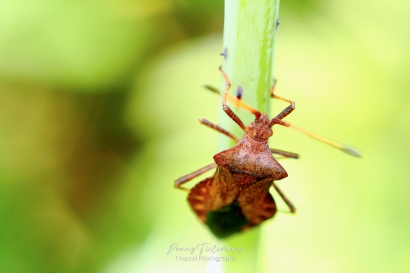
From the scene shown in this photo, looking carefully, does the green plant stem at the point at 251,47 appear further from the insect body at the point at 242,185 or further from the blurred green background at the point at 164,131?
the blurred green background at the point at 164,131

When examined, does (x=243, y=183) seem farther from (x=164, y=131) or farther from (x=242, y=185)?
(x=164, y=131)

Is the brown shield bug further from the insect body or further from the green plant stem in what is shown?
the green plant stem

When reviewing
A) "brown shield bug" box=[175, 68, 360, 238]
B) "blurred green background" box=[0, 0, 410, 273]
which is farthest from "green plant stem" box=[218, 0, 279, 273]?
"blurred green background" box=[0, 0, 410, 273]

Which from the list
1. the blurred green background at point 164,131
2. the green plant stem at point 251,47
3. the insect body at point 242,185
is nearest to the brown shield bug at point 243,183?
the insect body at point 242,185

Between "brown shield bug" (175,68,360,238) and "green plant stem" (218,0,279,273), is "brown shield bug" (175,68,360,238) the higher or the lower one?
the lower one

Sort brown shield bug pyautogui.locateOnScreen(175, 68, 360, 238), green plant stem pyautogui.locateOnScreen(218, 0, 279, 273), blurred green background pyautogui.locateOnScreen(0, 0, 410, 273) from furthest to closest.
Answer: blurred green background pyautogui.locateOnScreen(0, 0, 410, 273) < brown shield bug pyautogui.locateOnScreen(175, 68, 360, 238) < green plant stem pyautogui.locateOnScreen(218, 0, 279, 273)
